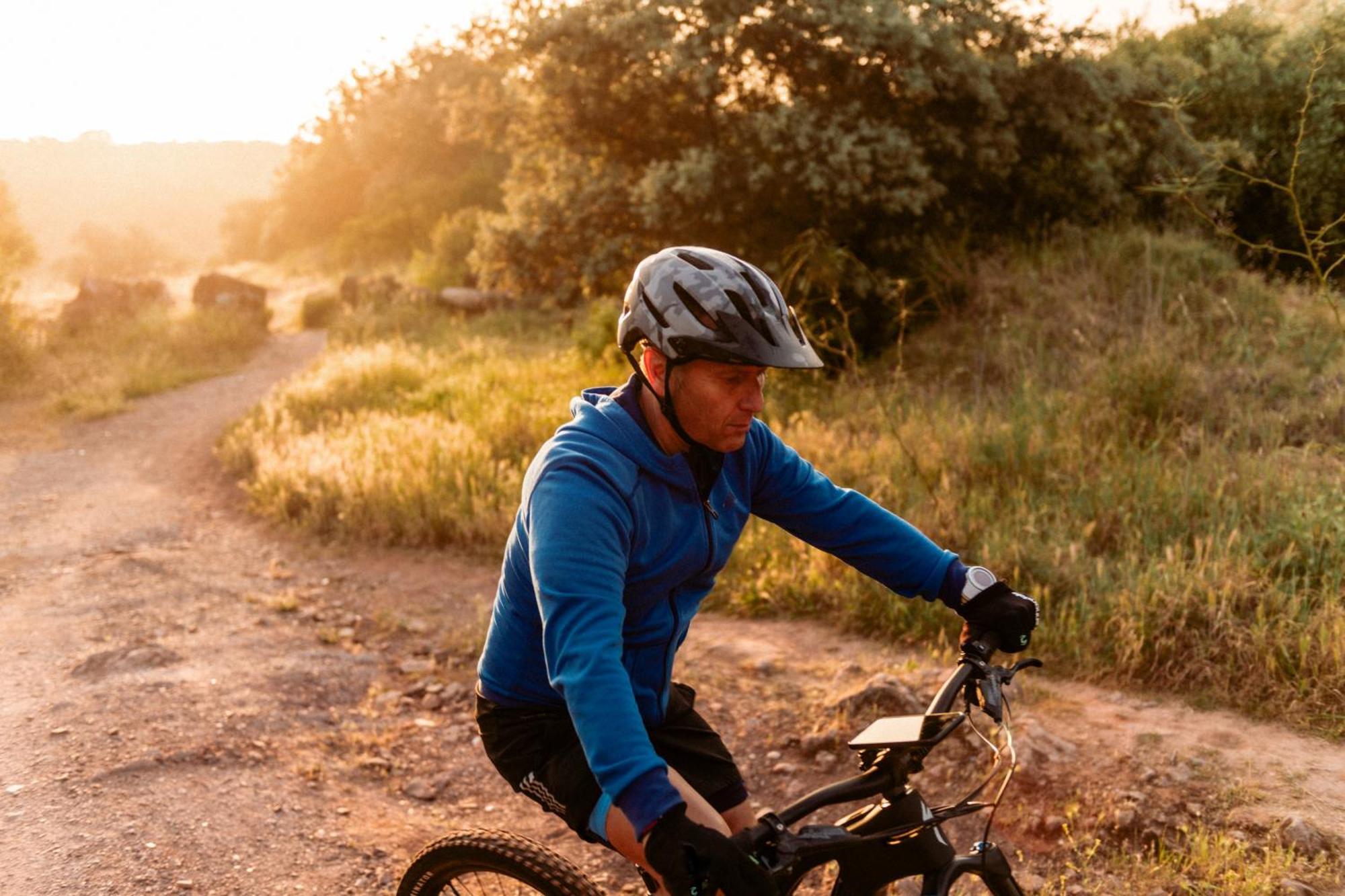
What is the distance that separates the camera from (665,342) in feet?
8.07

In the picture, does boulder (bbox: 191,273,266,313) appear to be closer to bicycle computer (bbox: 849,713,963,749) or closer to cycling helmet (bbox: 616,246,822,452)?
cycling helmet (bbox: 616,246,822,452)

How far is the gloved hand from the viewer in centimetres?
249

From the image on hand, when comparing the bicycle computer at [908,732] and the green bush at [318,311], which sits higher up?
the bicycle computer at [908,732]

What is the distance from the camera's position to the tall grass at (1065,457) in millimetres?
5242

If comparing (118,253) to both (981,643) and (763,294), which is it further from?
(981,643)

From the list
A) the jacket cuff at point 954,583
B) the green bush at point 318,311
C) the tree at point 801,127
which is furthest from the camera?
the green bush at point 318,311

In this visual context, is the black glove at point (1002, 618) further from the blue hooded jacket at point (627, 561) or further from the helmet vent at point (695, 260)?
the helmet vent at point (695, 260)

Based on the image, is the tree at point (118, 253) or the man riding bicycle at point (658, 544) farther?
the tree at point (118, 253)

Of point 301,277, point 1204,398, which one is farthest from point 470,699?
point 301,277

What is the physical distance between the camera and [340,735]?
17.0 ft

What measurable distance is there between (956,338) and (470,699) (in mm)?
7319

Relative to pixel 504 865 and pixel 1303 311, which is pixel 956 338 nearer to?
pixel 1303 311

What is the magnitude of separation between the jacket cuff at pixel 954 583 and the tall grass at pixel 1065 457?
2.80 metres

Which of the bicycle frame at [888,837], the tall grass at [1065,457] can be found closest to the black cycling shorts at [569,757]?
the bicycle frame at [888,837]
